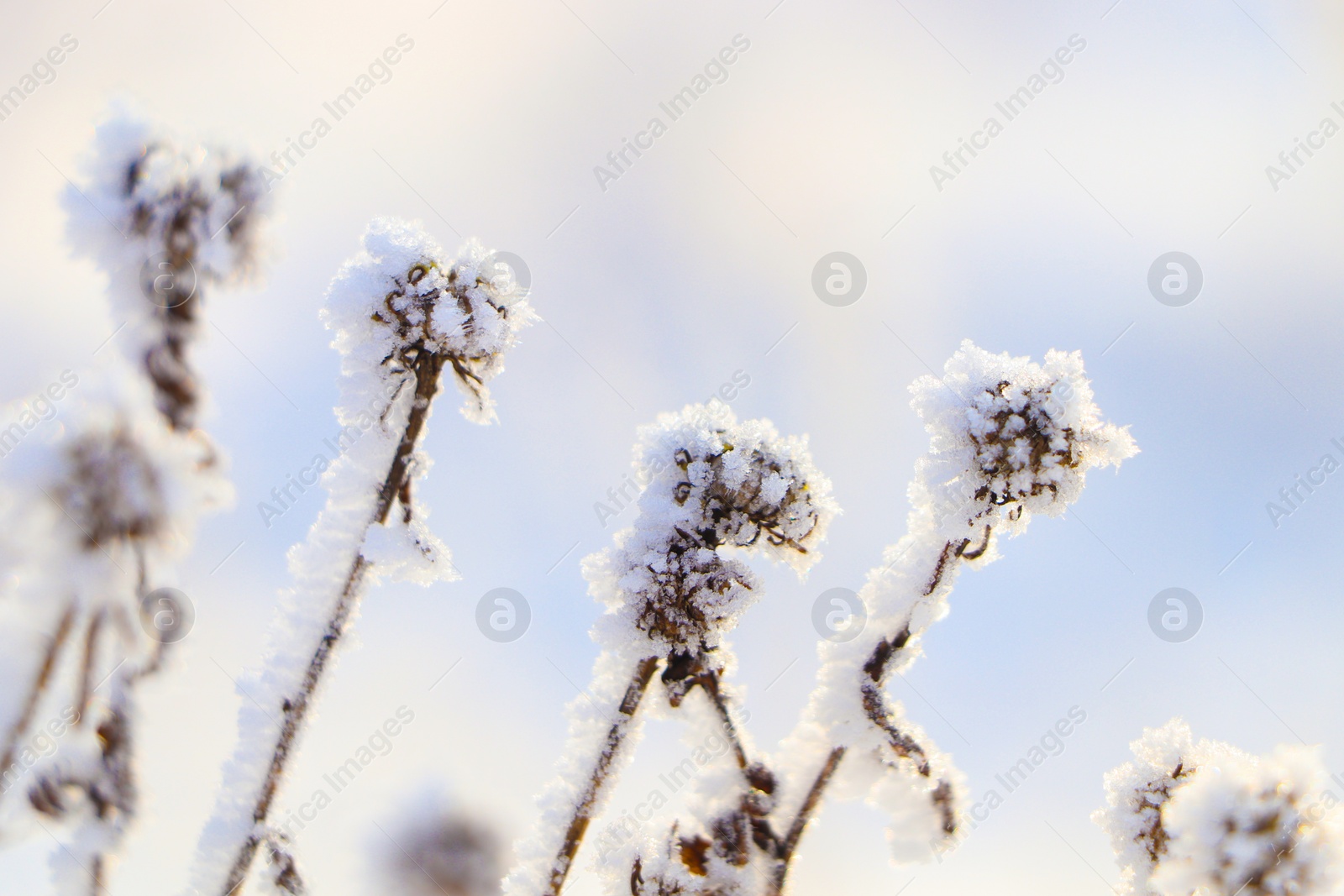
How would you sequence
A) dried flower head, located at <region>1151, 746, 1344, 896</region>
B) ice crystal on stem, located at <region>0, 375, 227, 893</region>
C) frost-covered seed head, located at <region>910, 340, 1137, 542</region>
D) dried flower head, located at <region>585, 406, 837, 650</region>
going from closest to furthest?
ice crystal on stem, located at <region>0, 375, 227, 893</region> < dried flower head, located at <region>1151, 746, 1344, 896</region> < frost-covered seed head, located at <region>910, 340, 1137, 542</region> < dried flower head, located at <region>585, 406, 837, 650</region>

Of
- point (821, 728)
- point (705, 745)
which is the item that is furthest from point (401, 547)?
point (821, 728)

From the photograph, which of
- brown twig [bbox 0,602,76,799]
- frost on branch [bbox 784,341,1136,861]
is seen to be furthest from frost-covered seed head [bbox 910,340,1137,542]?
brown twig [bbox 0,602,76,799]

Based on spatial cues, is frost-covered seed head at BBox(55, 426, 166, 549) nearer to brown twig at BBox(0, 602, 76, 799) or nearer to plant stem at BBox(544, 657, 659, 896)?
brown twig at BBox(0, 602, 76, 799)

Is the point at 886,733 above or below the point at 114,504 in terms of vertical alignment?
below

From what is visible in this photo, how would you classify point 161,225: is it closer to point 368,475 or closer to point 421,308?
point 421,308

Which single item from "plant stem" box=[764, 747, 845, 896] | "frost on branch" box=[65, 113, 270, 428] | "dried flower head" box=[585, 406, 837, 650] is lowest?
"plant stem" box=[764, 747, 845, 896]

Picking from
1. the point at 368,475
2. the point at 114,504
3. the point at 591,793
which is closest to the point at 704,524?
the point at 591,793

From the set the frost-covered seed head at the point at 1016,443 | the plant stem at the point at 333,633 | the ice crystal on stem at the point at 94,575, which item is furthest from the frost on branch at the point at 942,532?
the ice crystal on stem at the point at 94,575
